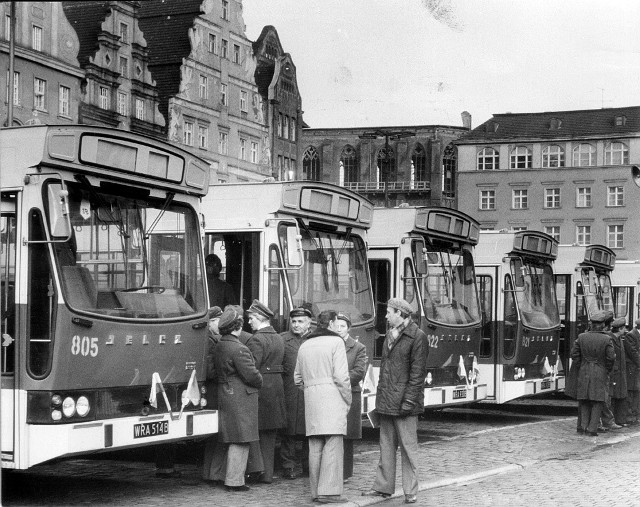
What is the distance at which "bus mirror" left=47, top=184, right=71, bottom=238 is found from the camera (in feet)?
31.1

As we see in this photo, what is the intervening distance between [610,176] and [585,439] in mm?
67408

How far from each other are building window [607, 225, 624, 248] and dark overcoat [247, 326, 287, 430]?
72.8 m

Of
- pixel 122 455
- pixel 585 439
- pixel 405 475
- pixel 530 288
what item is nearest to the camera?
pixel 405 475

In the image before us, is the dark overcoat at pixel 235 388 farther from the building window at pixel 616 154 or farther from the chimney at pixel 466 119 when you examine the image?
the chimney at pixel 466 119

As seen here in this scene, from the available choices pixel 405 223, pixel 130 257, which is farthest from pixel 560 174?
pixel 130 257

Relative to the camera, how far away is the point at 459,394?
17.0 m

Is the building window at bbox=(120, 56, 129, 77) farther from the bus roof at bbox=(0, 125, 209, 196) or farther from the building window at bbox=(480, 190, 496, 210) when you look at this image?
the building window at bbox=(480, 190, 496, 210)

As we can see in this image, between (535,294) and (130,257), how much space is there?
1093 cm

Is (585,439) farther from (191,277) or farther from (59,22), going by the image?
(59,22)

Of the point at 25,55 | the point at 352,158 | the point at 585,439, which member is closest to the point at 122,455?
the point at 585,439

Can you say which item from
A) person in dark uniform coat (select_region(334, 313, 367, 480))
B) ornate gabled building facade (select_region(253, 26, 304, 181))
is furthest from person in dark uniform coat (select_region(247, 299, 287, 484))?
ornate gabled building facade (select_region(253, 26, 304, 181))

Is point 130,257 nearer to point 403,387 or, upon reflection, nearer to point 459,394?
point 403,387

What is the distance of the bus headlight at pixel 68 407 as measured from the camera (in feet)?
31.4

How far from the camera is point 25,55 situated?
39656mm
